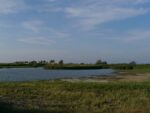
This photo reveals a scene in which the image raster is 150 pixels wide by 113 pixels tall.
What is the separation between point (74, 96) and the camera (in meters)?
23.4

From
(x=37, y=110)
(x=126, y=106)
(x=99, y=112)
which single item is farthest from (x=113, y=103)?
(x=37, y=110)

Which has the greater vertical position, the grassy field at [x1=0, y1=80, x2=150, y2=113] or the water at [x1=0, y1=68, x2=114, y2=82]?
the water at [x1=0, y1=68, x2=114, y2=82]

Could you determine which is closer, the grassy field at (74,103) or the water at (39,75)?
the grassy field at (74,103)

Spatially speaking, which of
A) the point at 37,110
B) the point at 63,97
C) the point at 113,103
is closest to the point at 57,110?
the point at 37,110

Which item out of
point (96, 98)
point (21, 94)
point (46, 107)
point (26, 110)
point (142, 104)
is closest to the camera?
point (26, 110)

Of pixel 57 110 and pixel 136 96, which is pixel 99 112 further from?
pixel 136 96

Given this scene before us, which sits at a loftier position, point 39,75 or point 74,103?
point 39,75

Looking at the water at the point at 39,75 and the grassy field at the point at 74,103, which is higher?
the water at the point at 39,75

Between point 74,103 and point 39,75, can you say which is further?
point 39,75

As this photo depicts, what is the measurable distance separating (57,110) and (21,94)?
789cm

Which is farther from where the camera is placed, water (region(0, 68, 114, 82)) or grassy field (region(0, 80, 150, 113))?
water (region(0, 68, 114, 82))

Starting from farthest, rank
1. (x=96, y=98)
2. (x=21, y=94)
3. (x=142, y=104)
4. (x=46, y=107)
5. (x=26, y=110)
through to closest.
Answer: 1. (x=21, y=94)
2. (x=96, y=98)
3. (x=142, y=104)
4. (x=46, y=107)
5. (x=26, y=110)

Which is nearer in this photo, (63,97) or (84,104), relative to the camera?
(84,104)

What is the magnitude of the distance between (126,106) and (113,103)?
155cm
